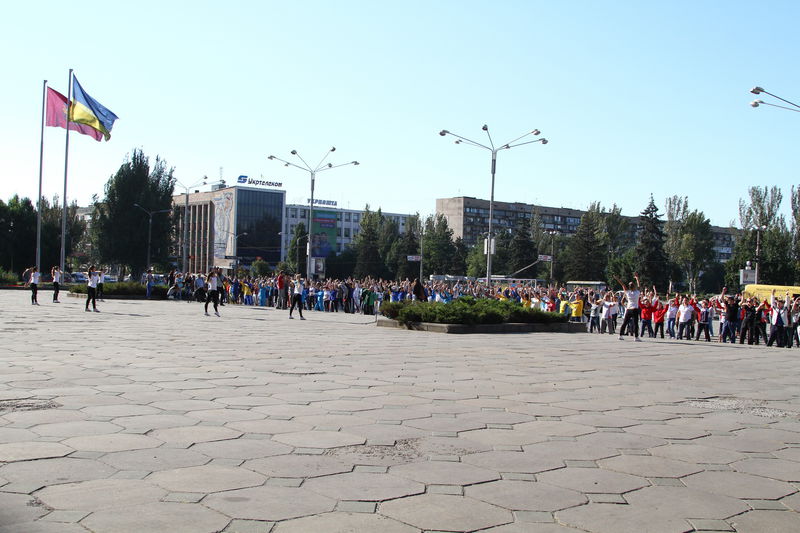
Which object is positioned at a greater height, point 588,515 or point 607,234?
point 607,234

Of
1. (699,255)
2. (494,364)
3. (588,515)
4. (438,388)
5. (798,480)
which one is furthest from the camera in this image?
(699,255)

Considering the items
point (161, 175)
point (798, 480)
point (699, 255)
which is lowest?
point (798, 480)

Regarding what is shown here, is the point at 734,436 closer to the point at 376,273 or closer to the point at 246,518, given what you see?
the point at 246,518

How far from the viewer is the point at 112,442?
17.4 feet

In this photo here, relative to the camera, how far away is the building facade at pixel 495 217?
445ft

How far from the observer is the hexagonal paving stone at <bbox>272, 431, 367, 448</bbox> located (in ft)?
18.1

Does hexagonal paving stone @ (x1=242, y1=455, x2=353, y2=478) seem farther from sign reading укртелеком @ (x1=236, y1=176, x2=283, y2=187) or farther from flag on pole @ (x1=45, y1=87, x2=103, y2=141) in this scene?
sign reading укртелеком @ (x1=236, y1=176, x2=283, y2=187)

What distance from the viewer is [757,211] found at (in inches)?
3113

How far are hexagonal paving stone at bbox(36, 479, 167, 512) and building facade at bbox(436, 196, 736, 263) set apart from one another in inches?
4946

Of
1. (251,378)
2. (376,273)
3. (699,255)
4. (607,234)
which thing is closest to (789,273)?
(699,255)

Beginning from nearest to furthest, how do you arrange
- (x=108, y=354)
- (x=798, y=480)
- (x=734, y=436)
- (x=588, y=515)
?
(x=588, y=515), (x=798, y=480), (x=734, y=436), (x=108, y=354)

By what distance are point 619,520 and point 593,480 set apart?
2.70 ft

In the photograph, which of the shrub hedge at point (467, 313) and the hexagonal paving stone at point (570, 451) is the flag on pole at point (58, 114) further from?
the hexagonal paving stone at point (570, 451)

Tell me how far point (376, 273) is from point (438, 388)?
94.7m
